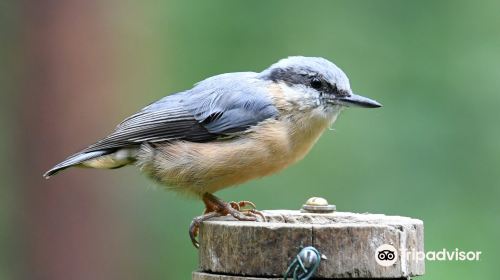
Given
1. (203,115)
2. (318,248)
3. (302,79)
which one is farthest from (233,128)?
(318,248)

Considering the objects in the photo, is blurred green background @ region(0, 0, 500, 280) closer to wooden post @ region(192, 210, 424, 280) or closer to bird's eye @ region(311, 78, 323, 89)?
bird's eye @ region(311, 78, 323, 89)

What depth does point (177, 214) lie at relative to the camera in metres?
8.05

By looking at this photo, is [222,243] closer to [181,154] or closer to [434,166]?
[181,154]

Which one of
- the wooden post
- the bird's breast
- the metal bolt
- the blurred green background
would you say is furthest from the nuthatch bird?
the blurred green background

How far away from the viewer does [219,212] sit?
4.66 meters

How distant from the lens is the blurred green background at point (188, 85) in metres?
7.40

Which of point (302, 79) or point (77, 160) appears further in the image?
point (77, 160)

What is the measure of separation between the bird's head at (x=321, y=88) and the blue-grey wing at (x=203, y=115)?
16cm

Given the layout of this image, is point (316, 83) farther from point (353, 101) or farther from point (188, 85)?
point (188, 85)

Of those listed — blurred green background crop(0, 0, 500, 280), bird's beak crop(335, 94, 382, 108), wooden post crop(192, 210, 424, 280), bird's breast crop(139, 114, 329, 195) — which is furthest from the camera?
blurred green background crop(0, 0, 500, 280)

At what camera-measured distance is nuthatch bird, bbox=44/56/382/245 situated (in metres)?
4.78

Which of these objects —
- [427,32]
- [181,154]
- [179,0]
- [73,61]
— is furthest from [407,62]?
[181,154]

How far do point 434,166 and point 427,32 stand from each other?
144 centimetres

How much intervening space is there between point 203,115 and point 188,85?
3.56m
